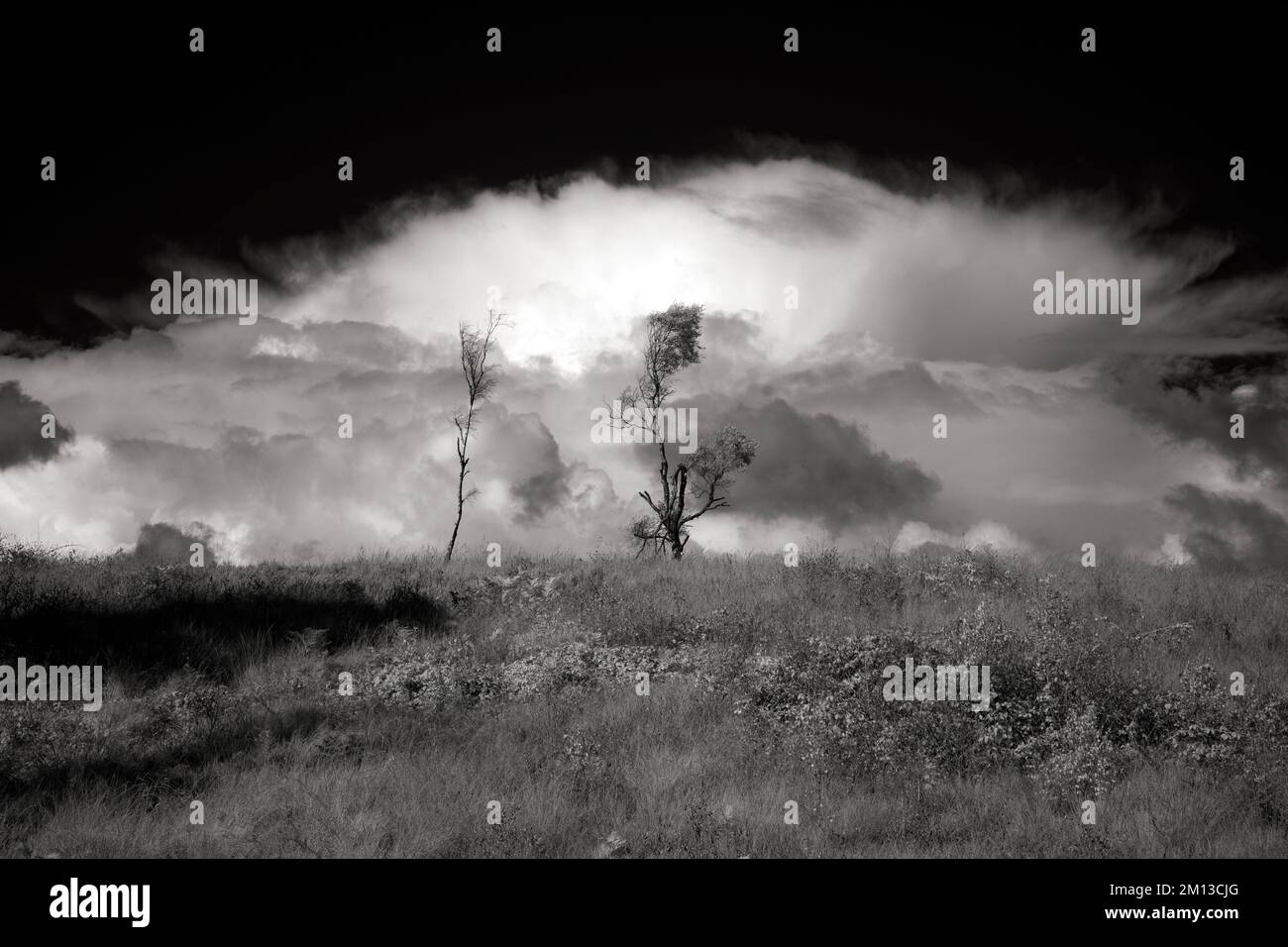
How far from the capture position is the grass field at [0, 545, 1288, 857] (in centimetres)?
778

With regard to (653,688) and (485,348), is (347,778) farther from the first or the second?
(485,348)

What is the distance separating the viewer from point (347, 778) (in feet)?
28.7

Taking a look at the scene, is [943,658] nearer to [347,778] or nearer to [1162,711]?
[1162,711]

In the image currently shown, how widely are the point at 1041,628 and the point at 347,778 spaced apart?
36.0 ft

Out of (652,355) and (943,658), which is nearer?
(943,658)

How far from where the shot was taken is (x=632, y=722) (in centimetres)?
1068

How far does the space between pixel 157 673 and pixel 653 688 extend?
7.51 meters

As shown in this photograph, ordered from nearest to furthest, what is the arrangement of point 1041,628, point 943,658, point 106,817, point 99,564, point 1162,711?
point 106,817
point 1162,711
point 943,658
point 1041,628
point 99,564

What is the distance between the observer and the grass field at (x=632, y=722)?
7781 millimetres
